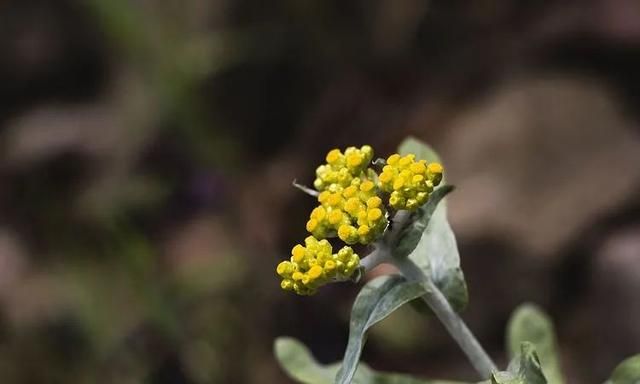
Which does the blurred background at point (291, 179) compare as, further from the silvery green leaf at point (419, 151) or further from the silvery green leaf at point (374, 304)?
the silvery green leaf at point (374, 304)

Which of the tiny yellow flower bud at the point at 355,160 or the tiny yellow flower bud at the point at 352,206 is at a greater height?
the tiny yellow flower bud at the point at 355,160

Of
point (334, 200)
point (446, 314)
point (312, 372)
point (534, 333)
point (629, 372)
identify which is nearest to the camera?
point (334, 200)

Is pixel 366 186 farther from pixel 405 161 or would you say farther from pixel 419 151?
pixel 419 151

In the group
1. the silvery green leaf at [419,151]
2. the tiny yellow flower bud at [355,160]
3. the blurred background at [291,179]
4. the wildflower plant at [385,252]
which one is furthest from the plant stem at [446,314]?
the blurred background at [291,179]

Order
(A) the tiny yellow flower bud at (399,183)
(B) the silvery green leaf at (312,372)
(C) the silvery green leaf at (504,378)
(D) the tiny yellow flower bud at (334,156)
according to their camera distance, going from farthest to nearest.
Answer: (B) the silvery green leaf at (312,372) < (D) the tiny yellow flower bud at (334,156) < (A) the tiny yellow flower bud at (399,183) < (C) the silvery green leaf at (504,378)

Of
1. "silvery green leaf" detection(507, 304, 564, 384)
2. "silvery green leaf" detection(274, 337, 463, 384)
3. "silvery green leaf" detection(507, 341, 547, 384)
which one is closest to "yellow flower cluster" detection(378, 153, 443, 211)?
"silvery green leaf" detection(507, 341, 547, 384)

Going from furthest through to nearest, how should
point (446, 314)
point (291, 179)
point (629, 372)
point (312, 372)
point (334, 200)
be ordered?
point (291, 179), point (312, 372), point (629, 372), point (446, 314), point (334, 200)

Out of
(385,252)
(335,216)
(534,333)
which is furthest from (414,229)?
(534,333)
